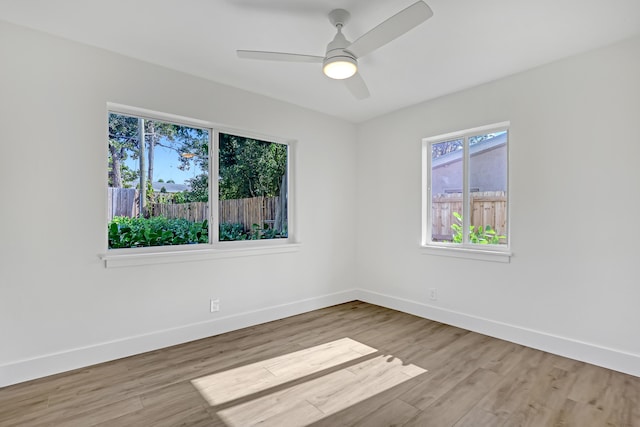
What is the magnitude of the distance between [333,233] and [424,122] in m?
1.82

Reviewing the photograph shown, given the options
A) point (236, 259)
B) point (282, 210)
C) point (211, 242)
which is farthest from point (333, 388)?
point (282, 210)

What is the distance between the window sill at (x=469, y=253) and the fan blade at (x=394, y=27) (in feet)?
7.65

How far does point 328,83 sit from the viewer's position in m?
3.33

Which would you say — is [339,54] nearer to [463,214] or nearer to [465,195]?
[465,195]

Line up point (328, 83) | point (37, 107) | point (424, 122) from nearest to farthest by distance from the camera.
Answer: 1. point (37, 107)
2. point (328, 83)
3. point (424, 122)

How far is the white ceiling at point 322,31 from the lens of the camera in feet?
6.93

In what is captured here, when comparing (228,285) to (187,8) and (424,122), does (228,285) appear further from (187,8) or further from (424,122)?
(424,122)

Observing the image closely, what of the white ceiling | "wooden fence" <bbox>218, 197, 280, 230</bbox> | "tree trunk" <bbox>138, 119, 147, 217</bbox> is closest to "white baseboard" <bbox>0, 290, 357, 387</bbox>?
"wooden fence" <bbox>218, 197, 280, 230</bbox>

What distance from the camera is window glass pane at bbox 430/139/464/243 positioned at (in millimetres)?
3689

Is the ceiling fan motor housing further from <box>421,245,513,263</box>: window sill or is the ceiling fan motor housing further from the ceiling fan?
<box>421,245,513,263</box>: window sill

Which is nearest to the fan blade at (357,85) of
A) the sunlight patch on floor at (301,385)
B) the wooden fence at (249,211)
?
the wooden fence at (249,211)

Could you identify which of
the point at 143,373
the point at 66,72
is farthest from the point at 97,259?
the point at 66,72

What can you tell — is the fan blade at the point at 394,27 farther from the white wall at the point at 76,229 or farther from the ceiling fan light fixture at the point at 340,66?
the white wall at the point at 76,229

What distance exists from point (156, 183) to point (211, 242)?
2.60 feet
